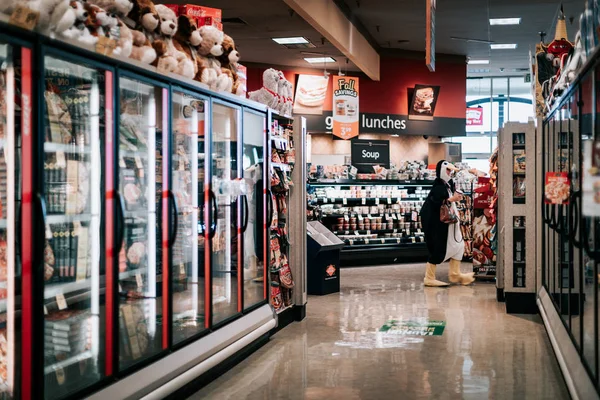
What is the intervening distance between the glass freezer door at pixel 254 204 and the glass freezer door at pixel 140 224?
5.30ft

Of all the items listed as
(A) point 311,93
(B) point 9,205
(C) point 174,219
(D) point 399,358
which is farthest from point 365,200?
(B) point 9,205

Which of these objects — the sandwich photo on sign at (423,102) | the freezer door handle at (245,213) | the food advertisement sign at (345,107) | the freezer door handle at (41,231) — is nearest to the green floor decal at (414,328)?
the freezer door handle at (245,213)

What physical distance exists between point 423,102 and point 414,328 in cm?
919

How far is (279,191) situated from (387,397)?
2679 millimetres

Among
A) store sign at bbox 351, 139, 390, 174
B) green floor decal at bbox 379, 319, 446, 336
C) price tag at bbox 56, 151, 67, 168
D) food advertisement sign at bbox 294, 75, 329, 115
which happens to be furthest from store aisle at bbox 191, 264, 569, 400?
food advertisement sign at bbox 294, 75, 329, 115

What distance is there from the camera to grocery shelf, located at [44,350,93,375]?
366 centimetres

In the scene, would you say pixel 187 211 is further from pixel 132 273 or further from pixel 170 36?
pixel 170 36

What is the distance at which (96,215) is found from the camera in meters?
3.71

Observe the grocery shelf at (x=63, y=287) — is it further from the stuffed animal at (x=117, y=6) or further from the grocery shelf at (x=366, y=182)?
the grocery shelf at (x=366, y=182)

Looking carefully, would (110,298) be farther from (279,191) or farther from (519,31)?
(519,31)

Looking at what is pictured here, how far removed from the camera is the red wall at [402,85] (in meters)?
15.2

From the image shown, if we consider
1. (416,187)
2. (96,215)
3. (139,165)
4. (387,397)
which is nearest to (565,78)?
(387,397)

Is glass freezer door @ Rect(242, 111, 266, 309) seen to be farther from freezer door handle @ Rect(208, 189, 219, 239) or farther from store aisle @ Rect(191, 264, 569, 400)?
freezer door handle @ Rect(208, 189, 219, 239)

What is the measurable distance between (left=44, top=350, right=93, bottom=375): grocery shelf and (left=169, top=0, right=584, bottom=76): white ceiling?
728 centimetres
